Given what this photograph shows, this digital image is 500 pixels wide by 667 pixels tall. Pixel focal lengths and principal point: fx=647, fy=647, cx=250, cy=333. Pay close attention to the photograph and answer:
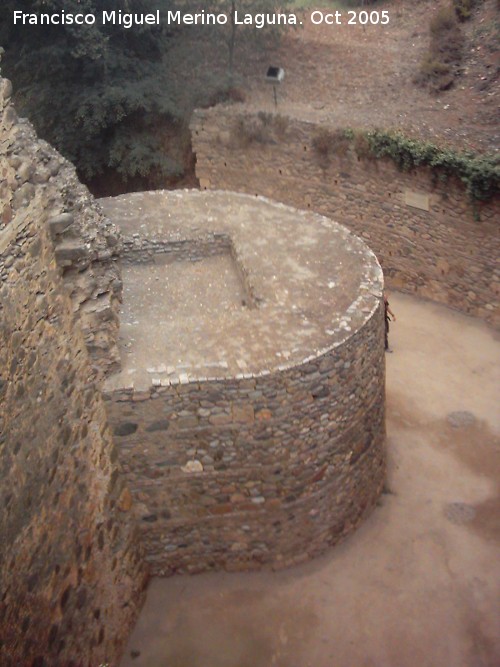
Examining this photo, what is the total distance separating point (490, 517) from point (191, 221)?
17.2 feet

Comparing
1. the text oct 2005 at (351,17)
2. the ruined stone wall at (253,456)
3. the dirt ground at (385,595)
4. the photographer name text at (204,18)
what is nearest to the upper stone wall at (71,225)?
the ruined stone wall at (253,456)

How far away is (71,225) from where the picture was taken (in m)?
5.29

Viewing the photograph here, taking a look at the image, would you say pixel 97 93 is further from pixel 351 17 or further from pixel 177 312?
pixel 177 312

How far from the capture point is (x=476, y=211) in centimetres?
1034

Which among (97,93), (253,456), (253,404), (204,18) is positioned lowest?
(253,456)

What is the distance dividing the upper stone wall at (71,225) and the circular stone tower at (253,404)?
0.51 metres

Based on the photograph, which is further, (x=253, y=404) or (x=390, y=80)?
(x=390, y=80)

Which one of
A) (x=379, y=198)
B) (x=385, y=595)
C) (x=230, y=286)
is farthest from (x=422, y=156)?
(x=385, y=595)

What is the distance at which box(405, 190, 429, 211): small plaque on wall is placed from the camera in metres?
11.1

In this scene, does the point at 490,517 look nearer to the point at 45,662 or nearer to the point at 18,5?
the point at 45,662

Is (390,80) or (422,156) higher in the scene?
Result: (390,80)

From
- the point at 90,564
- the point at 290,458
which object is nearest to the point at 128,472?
the point at 90,564

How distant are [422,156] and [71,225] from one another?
723cm

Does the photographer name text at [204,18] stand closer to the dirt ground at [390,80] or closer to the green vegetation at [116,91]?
the green vegetation at [116,91]
